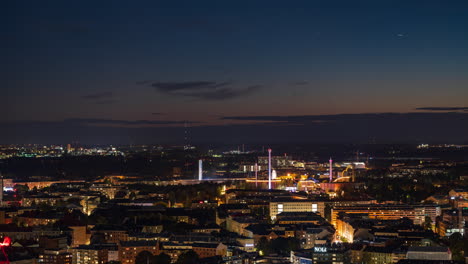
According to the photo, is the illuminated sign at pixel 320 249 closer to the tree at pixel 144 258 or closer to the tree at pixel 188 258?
the tree at pixel 188 258

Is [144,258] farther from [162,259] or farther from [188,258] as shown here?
[188,258]

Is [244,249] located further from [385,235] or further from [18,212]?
[18,212]

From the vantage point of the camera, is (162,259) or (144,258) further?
(144,258)

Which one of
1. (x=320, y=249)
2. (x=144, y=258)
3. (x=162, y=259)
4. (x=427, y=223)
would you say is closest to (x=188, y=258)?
(x=162, y=259)

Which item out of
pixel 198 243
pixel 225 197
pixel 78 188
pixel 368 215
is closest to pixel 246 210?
pixel 368 215

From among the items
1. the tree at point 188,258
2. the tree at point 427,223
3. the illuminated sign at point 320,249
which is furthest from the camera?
the tree at point 427,223

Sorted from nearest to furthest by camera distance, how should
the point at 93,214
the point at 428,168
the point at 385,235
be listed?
the point at 385,235, the point at 93,214, the point at 428,168

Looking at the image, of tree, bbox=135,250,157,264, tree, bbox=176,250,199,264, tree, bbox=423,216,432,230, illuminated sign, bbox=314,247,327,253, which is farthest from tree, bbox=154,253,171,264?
tree, bbox=423,216,432,230

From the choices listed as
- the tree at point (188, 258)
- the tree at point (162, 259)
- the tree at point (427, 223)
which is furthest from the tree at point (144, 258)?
the tree at point (427, 223)

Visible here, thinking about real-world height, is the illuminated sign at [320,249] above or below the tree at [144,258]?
above
